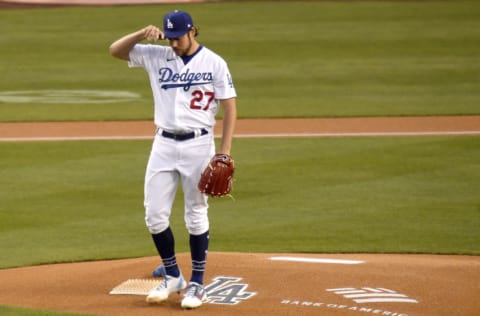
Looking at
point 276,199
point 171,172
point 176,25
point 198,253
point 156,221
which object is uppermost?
point 176,25

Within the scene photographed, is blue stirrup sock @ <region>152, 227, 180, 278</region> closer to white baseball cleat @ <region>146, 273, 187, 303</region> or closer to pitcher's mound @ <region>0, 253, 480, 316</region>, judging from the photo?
white baseball cleat @ <region>146, 273, 187, 303</region>

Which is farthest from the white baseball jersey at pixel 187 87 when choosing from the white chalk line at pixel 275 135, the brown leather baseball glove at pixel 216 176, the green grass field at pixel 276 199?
the white chalk line at pixel 275 135

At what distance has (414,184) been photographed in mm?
13078

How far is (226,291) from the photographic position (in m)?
8.20

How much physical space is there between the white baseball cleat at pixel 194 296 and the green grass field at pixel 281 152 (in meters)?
0.79

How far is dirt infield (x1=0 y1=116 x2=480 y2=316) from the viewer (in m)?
7.76

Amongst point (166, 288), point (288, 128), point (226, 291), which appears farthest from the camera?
point (288, 128)

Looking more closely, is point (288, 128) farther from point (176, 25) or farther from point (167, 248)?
point (176, 25)

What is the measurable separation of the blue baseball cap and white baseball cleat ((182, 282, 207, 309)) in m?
1.65

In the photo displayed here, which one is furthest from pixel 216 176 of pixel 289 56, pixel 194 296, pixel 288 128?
pixel 289 56

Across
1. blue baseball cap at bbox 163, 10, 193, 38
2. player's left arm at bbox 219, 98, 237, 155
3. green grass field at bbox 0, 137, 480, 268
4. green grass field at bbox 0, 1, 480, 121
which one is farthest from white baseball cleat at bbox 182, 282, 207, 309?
green grass field at bbox 0, 1, 480, 121

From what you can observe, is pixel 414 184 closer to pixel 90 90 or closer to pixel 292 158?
pixel 292 158

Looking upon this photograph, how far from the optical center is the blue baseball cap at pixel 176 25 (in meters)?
7.80

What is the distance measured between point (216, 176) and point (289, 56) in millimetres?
17949
